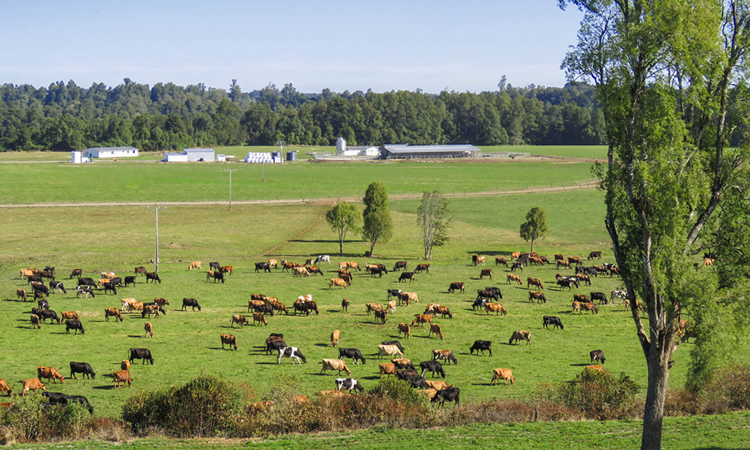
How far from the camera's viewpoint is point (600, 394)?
85.8ft

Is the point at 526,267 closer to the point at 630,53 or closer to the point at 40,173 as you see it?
the point at 630,53

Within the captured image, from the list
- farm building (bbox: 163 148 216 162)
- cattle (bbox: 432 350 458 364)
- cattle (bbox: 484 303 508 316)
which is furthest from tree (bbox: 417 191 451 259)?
farm building (bbox: 163 148 216 162)

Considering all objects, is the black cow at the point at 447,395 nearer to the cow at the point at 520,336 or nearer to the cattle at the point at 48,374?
the cow at the point at 520,336

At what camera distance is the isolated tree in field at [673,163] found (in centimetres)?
1953

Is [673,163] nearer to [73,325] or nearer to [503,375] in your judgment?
[503,375]

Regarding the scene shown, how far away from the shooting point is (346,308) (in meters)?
44.6

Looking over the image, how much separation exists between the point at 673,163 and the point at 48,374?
2437 cm

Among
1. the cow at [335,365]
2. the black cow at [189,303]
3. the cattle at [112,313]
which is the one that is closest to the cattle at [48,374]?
the cow at [335,365]

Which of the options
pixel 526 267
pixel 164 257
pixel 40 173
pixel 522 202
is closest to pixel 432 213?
pixel 526 267

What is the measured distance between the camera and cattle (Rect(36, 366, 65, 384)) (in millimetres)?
28609

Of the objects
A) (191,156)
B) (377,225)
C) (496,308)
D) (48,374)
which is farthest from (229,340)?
(191,156)

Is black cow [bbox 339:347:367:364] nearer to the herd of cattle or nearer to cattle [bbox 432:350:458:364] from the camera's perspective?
the herd of cattle

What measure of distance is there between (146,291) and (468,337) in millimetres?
23315

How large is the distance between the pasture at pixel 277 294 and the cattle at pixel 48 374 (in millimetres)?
527
